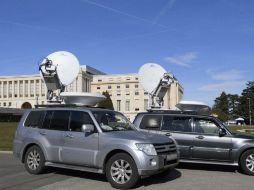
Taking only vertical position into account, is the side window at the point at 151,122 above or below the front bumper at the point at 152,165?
above

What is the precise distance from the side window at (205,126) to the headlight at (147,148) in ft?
11.9

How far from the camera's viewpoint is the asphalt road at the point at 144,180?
919 centimetres

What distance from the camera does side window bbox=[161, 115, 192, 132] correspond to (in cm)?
1241

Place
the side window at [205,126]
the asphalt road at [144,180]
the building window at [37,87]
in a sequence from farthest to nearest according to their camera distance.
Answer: the building window at [37,87] < the side window at [205,126] < the asphalt road at [144,180]

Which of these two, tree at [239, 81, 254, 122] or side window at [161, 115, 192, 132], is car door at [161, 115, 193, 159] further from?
tree at [239, 81, 254, 122]

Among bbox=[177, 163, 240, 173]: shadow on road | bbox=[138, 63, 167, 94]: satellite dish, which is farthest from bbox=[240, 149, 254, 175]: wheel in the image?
bbox=[138, 63, 167, 94]: satellite dish

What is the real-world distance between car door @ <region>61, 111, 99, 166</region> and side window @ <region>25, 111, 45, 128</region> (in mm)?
1186

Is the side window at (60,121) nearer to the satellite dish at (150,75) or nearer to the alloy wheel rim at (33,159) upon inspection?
the alloy wheel rim at (33,159)

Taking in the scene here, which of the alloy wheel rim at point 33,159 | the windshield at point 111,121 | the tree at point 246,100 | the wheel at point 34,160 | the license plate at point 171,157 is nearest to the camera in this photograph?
the license plate at point 171,157

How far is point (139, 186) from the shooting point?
9.18 meters

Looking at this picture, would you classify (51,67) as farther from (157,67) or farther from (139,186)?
(139,186)

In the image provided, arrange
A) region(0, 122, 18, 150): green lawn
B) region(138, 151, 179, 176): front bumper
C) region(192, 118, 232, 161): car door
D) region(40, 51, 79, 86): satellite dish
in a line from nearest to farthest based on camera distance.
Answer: region(138, 151, 179, 176): front bumper → region(192, 118, 232, 161): car door → region(0, 122, 18, 150): green lawn → region(40, 51, 79, 86): satellite dish

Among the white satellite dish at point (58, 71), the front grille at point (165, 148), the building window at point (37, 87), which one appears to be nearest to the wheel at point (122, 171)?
the front grille at point (165, 148)

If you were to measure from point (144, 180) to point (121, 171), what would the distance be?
958 millimetres
